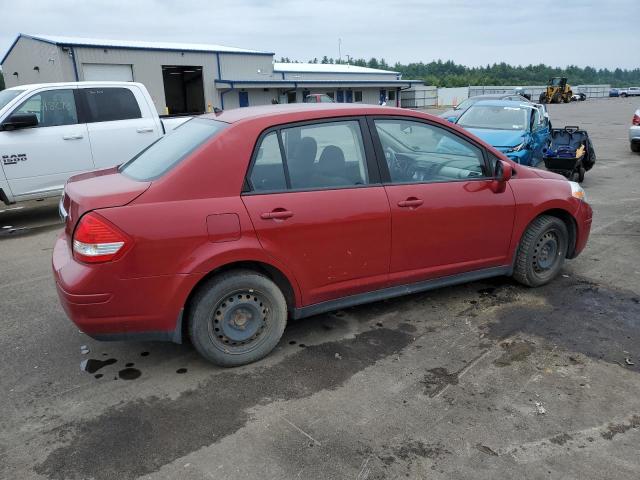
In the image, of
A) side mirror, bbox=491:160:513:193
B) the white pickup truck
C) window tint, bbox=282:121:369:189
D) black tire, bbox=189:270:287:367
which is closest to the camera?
black tire, bbox=189:270:287:367

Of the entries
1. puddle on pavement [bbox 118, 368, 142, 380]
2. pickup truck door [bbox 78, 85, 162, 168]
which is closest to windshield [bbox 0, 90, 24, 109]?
pickup truck door [bbox 78, 85, 162, 168]

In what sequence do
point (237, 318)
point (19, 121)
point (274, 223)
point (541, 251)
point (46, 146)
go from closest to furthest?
point (274, 223) → point (237, 318) → point (541, 251) → point (19, 121) → point (46, 146)

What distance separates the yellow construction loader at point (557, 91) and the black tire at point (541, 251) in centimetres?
5769

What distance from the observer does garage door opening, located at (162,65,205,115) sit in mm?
33444

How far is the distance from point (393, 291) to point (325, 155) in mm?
1195

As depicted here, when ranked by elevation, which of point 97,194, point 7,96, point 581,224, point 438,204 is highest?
point 7,96

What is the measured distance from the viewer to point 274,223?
11.1 ft

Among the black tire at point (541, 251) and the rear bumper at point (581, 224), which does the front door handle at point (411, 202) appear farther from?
the rear bumper at point (581, 224)

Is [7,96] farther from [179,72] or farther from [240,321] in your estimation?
[179,72]

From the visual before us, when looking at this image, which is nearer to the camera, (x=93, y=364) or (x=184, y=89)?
(x=93, y=364)

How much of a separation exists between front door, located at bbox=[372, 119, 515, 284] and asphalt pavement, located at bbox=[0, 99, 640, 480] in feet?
1.65

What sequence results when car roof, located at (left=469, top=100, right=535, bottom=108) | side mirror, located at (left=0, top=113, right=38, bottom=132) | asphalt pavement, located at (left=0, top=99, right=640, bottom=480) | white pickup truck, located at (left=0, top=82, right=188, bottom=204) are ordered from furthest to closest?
car roof, located at (left=469, top=100, right=535, bottom=108) < white pickup truck, located at (left=0, top=82, right=188, bottom=204) < side mirror, located at (left=0, top=113, right=38, bottom=132) < asphalt pavement, located at (left=0, top=99, right=640, bottom=480)

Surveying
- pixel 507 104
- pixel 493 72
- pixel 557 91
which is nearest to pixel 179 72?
pixel 507 104

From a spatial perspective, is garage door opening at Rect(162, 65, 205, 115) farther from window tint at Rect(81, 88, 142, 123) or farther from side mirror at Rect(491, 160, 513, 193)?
side mirror at Rect(491, 160, 513, 193)
